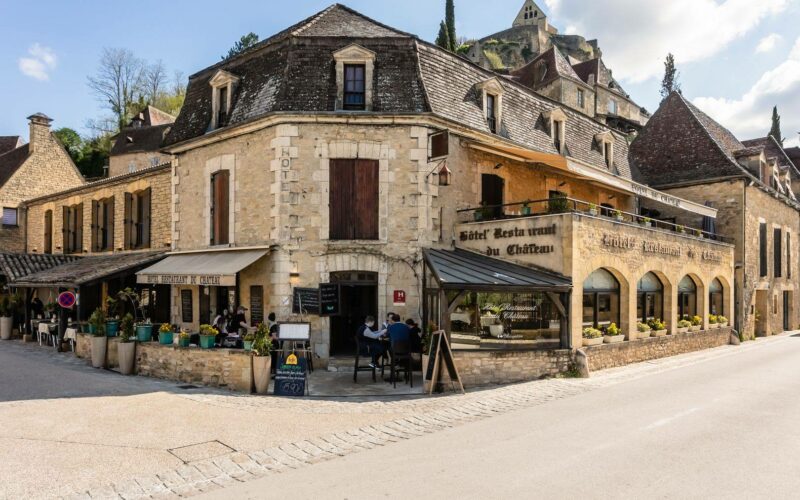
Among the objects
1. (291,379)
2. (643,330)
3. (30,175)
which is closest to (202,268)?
(291,379)

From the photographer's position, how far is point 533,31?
72.4 metres

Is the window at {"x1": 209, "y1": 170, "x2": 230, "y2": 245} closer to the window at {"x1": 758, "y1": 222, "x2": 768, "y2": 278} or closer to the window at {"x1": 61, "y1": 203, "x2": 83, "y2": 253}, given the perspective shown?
the window at {"x1": 61, "y1": 203, "x2": 83, "y2": 253}

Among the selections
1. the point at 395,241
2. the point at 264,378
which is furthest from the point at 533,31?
the point at 264,378

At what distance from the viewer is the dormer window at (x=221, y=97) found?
1620 centimetres

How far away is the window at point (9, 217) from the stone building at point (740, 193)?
3238 cm

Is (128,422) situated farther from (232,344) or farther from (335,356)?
(335,356)

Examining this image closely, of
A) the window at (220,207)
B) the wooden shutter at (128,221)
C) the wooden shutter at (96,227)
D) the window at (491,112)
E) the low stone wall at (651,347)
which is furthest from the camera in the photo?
the wooden shutter at (96,227)

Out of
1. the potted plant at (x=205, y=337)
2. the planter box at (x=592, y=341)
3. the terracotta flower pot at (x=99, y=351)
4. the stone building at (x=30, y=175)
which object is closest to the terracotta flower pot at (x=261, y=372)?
the potted plant at (x=205, y=337)

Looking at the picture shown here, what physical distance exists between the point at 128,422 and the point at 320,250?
21.9 feet

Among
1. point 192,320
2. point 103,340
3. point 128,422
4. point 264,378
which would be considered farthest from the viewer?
point 192,320

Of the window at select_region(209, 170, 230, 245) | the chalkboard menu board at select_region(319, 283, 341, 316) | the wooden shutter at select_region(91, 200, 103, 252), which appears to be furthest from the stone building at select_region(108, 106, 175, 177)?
the chalkboard menu board at select_region(319, 283, 341, 316)

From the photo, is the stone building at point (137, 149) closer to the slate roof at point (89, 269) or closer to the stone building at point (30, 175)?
the stone building at point (30, 175)

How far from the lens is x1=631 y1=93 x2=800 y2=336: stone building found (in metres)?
24.5

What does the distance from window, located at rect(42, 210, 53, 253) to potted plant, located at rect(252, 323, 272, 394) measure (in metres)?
20.7
